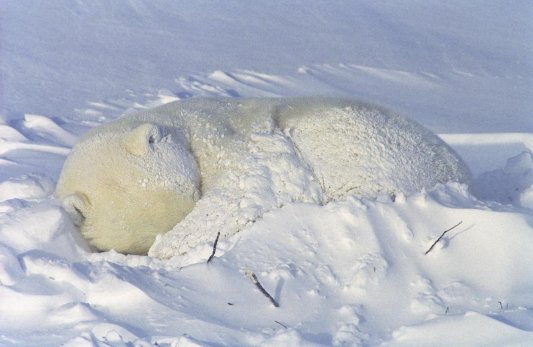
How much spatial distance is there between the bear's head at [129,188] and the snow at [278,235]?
138mm

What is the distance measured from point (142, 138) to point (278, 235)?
3.51 feet

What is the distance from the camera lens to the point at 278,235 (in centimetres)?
369

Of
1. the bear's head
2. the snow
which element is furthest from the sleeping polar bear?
the snow

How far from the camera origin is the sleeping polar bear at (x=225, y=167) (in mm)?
4133

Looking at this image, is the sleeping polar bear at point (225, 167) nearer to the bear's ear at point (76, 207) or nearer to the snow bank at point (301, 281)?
the bear's ear at point (76, 207)

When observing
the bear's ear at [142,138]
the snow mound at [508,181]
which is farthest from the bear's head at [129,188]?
the snow mound at [508,181]

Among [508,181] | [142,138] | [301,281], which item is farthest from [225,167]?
[508,181]

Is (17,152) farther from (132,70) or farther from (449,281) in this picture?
(449,281)

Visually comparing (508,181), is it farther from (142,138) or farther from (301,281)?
(142,138)

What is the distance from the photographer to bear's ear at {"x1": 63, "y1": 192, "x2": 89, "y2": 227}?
4.08 metres

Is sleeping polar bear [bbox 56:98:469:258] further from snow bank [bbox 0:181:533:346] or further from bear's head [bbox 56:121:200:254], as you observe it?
snow bank [bbox 0:181:533:346]

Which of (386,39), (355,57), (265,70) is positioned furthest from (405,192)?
(386,39)

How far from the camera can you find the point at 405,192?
13.8 feet

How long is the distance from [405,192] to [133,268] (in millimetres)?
1669
